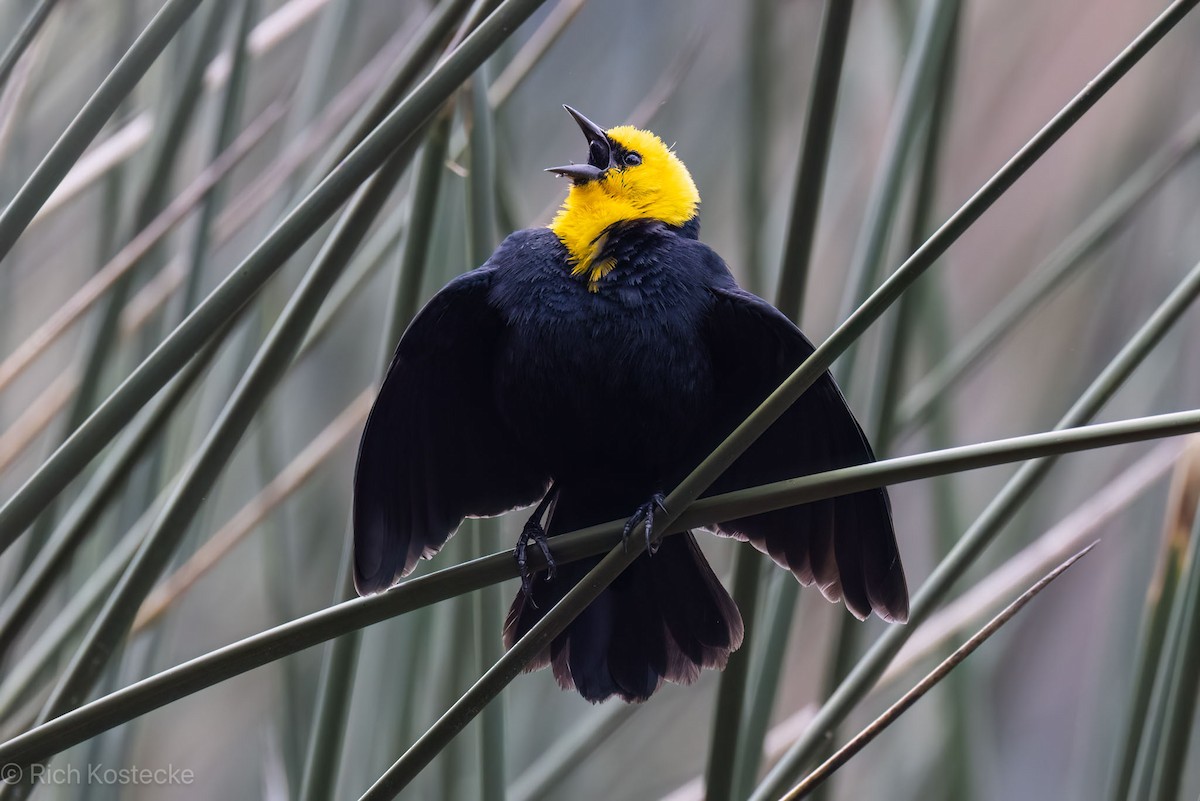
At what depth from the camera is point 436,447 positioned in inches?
37.3

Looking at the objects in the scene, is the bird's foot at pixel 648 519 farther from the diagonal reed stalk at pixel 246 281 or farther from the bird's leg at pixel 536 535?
the diagonal reed stalk at pixel 246 281

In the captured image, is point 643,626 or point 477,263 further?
point 643,626

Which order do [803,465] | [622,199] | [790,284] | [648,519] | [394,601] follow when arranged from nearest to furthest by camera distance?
1. [394,601]
2. [790,284]
3. [648,519]
4. [803,465]
5. [622,199]

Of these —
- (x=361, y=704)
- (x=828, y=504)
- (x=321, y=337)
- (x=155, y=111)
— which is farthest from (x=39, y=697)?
(x=828, y=504)

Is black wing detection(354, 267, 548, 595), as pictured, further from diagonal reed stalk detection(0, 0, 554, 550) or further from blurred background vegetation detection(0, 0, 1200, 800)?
diagonal reed stalk detection(0, 0, 554, 550)

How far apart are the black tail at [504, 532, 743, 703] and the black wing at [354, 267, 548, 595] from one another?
9cm

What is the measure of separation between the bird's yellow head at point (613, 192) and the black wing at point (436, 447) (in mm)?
95

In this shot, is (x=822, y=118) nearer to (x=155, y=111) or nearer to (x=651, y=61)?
(x=155, y=111)

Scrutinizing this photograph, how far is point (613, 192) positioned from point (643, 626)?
0.40m

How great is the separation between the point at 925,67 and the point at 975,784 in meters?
0.61

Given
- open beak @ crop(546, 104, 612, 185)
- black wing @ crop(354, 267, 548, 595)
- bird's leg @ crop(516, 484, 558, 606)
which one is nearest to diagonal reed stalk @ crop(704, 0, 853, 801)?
bird's leg @ crop(516, 484, 558, 606)

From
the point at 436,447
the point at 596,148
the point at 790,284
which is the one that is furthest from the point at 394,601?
the point at 596,148

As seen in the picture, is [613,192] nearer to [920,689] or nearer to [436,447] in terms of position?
Answer: [436,447]

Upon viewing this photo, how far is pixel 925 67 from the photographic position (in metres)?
0.73
